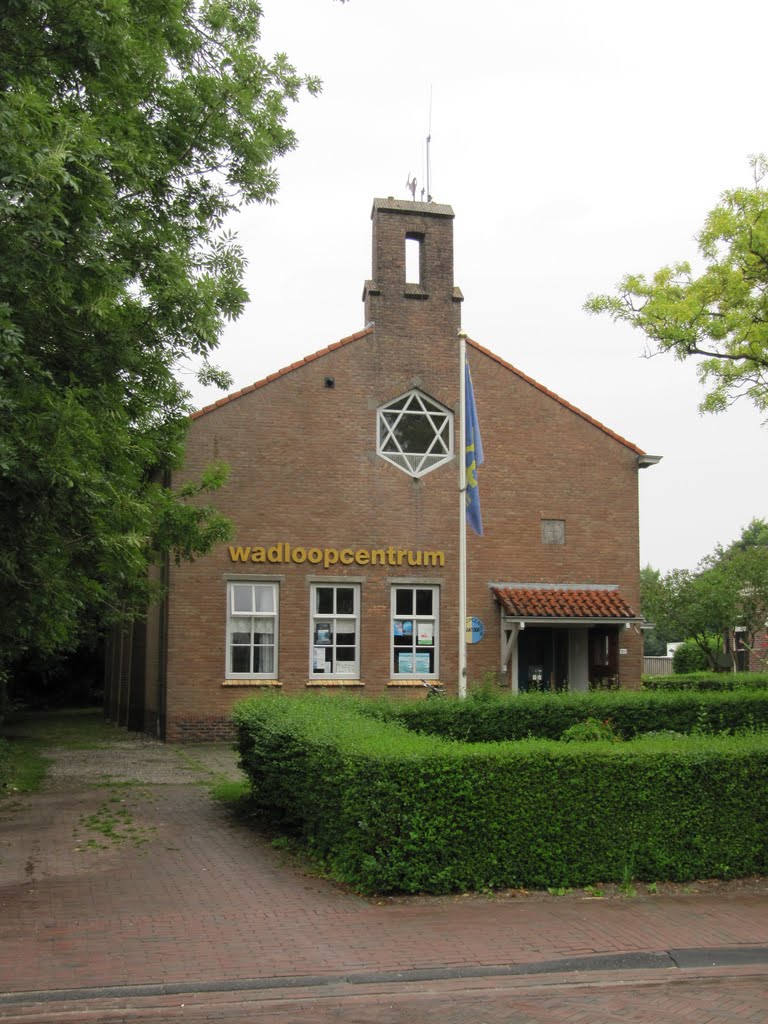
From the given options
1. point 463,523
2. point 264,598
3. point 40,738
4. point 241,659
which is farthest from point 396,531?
point 40,738

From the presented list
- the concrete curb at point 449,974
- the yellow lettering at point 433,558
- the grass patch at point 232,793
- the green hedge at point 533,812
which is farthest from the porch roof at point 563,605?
the concrete curb at point 449,974

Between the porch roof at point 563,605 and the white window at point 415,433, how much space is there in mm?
3210

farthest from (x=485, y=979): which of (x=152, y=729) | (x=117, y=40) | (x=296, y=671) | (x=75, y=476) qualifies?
(x=152, y=729)

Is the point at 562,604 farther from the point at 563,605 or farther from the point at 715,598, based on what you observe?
the point at 715,598

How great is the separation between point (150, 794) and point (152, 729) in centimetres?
872

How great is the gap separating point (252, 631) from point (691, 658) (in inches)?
1069

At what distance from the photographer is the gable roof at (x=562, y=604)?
2295 centimetres

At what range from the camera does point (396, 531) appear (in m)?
23.2

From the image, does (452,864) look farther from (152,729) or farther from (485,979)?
(152,729)

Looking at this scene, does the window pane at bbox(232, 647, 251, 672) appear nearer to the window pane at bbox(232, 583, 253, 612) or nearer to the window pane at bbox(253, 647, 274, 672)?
the window pane at bbox(253, 647, 274, 672)

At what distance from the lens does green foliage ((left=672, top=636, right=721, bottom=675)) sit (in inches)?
1708

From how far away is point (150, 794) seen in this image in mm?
14945

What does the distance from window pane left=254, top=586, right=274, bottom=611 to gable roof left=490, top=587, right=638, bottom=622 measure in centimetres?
486

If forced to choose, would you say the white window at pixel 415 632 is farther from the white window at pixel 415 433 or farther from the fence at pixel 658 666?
the fence at pixel 658 666
